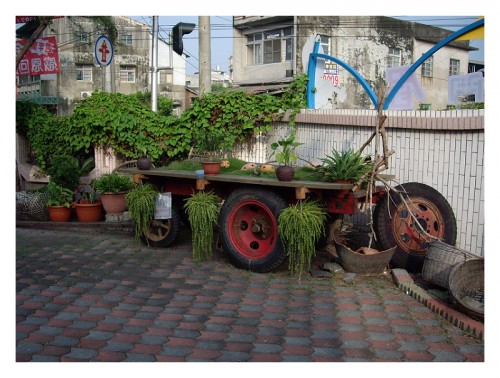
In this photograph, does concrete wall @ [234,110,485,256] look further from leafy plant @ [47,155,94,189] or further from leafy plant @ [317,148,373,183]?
leafy plant @ [47,155,94,189]

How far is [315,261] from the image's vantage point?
6.36 metres

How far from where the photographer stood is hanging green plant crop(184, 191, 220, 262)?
247 inches

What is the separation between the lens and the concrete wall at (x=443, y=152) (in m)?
5.81

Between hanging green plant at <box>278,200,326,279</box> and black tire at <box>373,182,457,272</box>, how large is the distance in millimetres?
777

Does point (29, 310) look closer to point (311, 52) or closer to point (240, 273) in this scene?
point (240, 273)

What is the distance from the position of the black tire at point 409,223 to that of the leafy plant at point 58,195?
240 inches

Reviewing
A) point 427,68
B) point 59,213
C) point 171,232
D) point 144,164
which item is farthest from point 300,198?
point 427,68

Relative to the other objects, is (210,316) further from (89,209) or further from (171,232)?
(89,209)

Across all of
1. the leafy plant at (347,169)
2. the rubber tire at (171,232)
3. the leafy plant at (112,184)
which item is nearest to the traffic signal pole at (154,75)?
the leafy plant at (112,184)

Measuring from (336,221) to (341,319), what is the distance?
5.38 ft

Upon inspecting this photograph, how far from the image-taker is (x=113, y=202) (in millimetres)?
9023

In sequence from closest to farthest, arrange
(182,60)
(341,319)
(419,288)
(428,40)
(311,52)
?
→ (341,319) < (419,288) < (311,52) < (428,40) < (182,60)

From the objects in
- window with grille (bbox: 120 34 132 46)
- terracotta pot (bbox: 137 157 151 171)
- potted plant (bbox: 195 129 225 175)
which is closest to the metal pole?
potted plant (bbox: 195 129 225 175)

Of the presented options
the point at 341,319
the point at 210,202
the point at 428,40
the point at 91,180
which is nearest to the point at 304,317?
the point at 341,319
